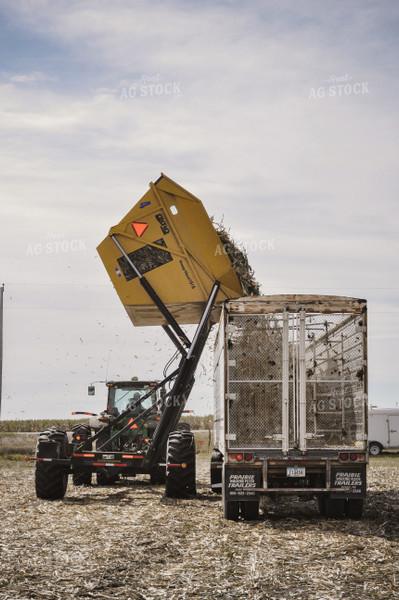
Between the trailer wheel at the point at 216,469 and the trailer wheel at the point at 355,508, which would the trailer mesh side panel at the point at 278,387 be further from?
the trailer wheel at the point at 216,469

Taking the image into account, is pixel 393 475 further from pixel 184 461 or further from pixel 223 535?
pixel 223 535

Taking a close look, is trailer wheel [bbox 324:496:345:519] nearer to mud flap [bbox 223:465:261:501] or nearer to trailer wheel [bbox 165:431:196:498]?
mud flap [bbox 223:465:261:501]

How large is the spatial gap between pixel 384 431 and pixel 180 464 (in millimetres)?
26424

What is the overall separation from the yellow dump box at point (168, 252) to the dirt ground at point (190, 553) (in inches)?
162

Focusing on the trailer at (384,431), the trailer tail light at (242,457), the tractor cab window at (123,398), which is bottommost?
the trailer at (384,431)

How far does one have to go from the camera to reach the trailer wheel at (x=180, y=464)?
595 inches

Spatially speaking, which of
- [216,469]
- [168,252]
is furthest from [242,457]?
[168,252]

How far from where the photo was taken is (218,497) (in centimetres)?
1641

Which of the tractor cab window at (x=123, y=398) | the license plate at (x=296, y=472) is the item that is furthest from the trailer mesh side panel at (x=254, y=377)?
the tractor cab window at (x=123, y=398)

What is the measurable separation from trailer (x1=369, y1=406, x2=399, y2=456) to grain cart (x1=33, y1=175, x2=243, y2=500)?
2525 cm

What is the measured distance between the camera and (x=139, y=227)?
1548cm

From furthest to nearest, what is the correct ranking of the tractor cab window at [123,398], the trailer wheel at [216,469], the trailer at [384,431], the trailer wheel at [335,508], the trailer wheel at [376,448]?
the trailer wheel at [376,448]
the trailer at [384,431]
the tractor cab window at [123,398]
the trailer wheel at [216,469]
the trailer wheel at [335,508]

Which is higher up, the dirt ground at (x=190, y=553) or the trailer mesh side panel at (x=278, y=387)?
the trailer mesh side panel at (x=278, y=387)

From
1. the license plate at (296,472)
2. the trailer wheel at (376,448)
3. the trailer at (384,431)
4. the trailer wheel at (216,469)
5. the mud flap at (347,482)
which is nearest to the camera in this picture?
the license plate at (296,472)
